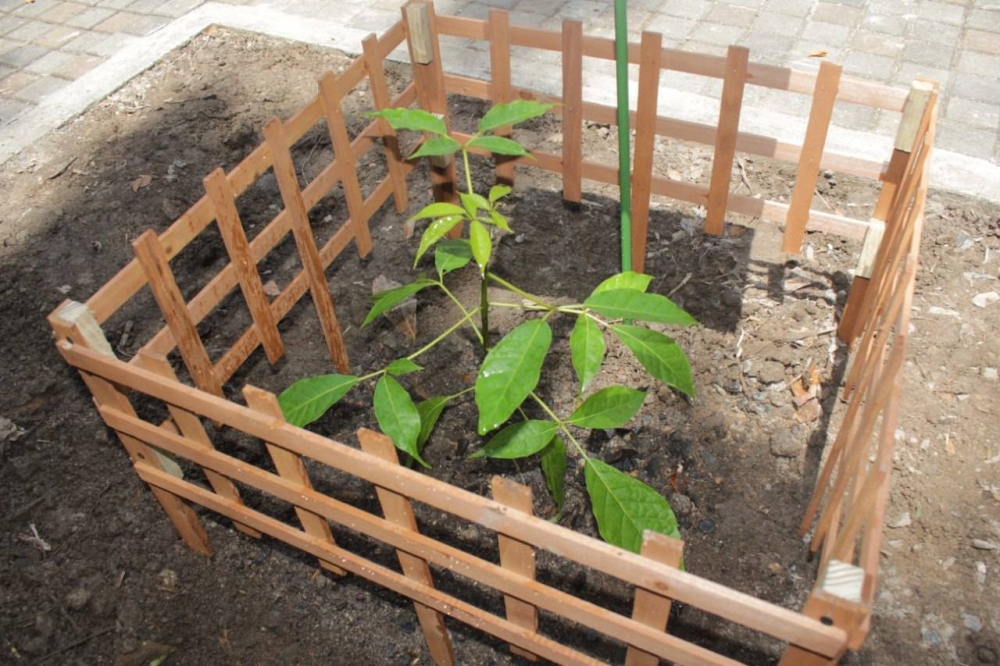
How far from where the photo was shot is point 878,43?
15.6ft

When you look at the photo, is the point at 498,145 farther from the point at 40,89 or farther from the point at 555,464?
the point at 40,89

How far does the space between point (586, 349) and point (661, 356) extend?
0.81 feet

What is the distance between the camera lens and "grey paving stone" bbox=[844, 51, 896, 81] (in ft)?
14.8

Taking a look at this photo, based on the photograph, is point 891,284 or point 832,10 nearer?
point 891,284

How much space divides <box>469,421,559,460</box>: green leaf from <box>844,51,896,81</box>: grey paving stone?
3268mm

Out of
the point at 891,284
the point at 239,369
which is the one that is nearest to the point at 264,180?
the point at 239,369

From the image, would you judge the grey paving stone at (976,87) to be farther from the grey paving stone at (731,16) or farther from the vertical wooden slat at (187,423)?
the vertical wooden slat at (187,423)

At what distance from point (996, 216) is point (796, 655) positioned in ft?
9.22

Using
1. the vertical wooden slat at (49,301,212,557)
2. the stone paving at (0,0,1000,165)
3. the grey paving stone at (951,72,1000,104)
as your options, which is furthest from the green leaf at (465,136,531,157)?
the grey paving stone at (951,72,1000,104)

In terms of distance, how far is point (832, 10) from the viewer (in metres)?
5.09

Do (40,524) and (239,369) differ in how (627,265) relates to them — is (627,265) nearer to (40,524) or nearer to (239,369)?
(239,369)

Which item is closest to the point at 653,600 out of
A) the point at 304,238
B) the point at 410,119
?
the point at 410,119

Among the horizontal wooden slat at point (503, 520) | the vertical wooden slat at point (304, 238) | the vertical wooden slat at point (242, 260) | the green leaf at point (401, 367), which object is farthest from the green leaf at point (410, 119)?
the horizontal wooden slat at point (503, 520)

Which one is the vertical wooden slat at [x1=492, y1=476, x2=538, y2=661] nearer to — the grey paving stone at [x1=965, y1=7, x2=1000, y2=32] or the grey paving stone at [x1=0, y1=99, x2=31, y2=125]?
the grey paving stone at [x1=0, y1=99, x2=31, y2=125]
